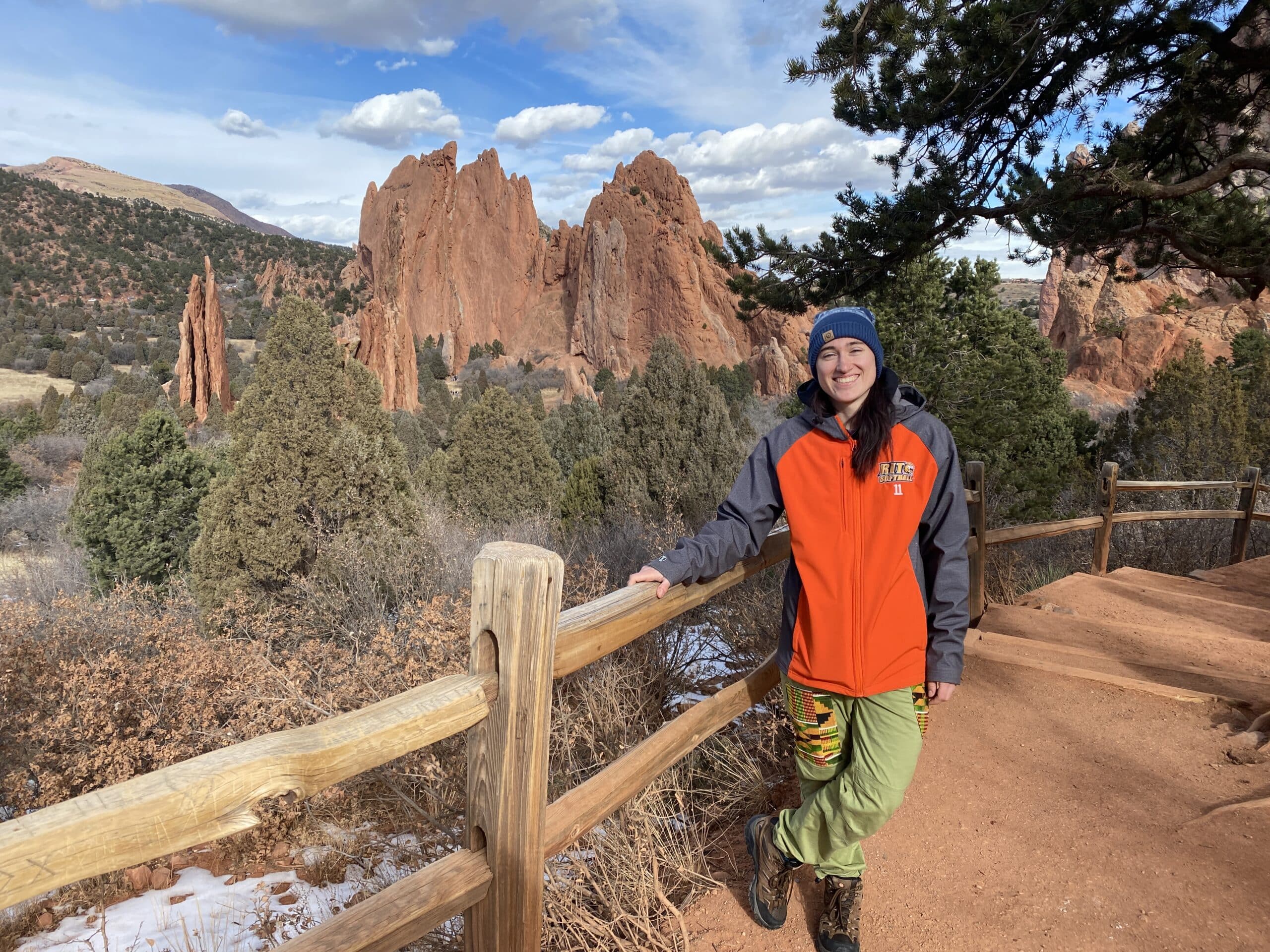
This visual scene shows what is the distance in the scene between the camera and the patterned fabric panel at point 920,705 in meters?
2.02

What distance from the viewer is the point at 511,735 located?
146cm

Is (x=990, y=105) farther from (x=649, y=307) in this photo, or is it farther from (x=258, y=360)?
(x=649, y=307)

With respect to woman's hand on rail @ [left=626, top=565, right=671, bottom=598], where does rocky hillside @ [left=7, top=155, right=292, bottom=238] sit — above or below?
above

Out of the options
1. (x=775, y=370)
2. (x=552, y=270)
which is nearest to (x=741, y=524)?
(x=775, y=370)

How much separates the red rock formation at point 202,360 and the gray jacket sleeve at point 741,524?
3794cm

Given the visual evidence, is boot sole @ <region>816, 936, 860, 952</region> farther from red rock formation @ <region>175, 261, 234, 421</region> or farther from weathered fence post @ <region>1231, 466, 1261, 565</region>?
red rock formation @ <region>175, 261, 234, 421</region>

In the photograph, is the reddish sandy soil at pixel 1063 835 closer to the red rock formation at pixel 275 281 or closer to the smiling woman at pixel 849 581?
the smiling woman at pixel 849 581

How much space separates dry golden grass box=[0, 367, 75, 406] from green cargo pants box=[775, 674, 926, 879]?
4797cm

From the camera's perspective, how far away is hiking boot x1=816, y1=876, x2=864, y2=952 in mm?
2045

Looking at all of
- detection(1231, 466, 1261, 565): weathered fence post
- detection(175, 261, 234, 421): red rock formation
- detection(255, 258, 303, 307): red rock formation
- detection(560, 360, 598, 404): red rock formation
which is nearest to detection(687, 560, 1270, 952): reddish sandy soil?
detection(1231, 466, 1261, 565): weathered fence post

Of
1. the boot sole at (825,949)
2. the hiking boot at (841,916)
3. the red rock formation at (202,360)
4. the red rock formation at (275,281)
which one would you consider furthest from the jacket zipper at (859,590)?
the red rock formation at (275,281)

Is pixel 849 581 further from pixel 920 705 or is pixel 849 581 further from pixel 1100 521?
pixel 1100 521

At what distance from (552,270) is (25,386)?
42.9 metres

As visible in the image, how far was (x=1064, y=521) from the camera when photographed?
18.6 feet
